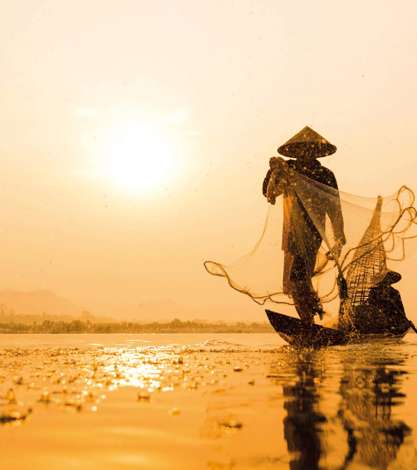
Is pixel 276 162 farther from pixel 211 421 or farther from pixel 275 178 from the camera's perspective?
pixel 211 421

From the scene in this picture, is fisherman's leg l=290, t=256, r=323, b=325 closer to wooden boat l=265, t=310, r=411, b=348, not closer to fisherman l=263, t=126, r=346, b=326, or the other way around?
fisherman l=263, t=126, r=346, b=326

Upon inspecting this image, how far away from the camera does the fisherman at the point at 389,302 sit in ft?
63.5

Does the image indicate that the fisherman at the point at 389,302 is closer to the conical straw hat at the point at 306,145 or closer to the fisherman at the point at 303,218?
the fisherman at the point at 303,218

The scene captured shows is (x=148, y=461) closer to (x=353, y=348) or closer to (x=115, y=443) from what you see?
(x=115, y=443)

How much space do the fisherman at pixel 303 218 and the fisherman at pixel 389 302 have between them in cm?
315

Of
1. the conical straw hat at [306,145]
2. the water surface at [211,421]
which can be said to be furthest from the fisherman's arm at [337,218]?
the water surface at [211,421]

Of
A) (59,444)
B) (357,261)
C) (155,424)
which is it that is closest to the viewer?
(59,444)

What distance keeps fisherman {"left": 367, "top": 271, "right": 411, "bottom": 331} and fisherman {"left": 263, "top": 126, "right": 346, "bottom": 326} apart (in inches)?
124

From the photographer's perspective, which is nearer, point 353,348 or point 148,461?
point 148,461

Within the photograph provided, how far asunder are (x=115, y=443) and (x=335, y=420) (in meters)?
2.19

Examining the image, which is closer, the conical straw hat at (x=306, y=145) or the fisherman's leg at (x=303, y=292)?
the fisherman's leg at (x=303, y=292)

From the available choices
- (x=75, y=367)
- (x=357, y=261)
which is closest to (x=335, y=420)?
(x=75, y=367)

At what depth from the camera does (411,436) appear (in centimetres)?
464

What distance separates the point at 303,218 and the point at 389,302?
216 inches
